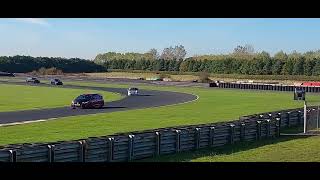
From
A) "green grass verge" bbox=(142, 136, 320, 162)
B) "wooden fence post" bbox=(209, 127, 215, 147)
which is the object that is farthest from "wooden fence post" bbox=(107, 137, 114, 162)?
"wooden fence post" bbox=(209, 127, 215, 147)

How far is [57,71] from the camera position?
110688mm

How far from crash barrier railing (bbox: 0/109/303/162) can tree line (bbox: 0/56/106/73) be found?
270 ft

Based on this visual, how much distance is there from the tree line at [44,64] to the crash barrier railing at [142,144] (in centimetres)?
8233

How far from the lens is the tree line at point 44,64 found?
101037mm

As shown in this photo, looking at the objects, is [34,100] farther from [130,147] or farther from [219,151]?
[130,147]

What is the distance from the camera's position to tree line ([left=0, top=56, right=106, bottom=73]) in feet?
331

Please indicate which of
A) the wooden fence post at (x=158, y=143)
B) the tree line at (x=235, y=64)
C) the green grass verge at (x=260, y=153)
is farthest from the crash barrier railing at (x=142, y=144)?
the tree line at (x=235, y=64)

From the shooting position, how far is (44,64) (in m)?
105

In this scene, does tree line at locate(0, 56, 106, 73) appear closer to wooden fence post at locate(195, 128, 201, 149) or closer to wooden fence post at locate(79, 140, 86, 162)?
wooden fence post at locate(195, 128, 201, 149)

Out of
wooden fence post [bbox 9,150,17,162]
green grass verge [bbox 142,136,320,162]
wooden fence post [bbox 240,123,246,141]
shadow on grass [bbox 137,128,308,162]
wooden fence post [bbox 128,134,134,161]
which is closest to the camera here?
wooden fence post [bbox 9,150,17,162]

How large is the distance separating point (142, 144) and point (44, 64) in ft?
304
